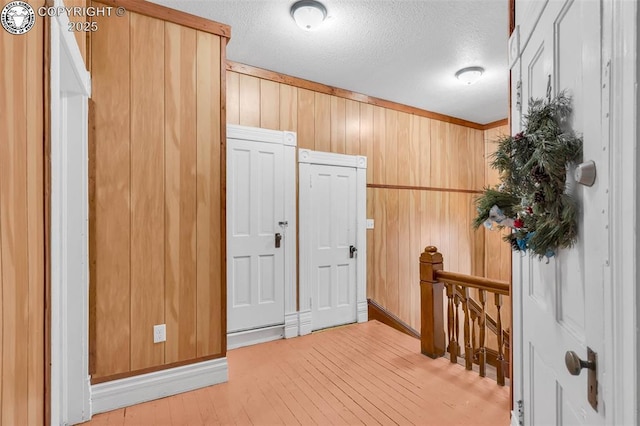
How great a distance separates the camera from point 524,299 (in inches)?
57.3

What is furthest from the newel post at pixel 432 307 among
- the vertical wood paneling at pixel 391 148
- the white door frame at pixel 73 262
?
the white door frame at pixel 73 262

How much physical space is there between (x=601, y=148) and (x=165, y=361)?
8.89ft

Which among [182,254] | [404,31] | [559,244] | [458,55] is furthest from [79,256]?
[458,55]

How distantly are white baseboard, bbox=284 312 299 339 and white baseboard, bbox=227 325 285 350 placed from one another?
0.04 meters

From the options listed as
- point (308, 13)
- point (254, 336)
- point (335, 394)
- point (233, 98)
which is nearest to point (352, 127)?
point (233, 98)

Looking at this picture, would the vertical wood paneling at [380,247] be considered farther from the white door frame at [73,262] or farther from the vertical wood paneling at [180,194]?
the white door frame at [73,262]

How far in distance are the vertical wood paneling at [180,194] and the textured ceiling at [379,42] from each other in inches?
15.3

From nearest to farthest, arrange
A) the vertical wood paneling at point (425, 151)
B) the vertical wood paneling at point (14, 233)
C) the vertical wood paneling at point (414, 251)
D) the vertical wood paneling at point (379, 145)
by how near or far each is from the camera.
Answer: the vertical wood paneling at point (14, 233) → the vertical wood paneling at point (379, 145) → the vertical wood paneling at point (414, 251) → the vertical wood paneling at point (425, 151)

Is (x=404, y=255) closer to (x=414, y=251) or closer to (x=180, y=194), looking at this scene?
(x=414, y=251)

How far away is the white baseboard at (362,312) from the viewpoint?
158 inches

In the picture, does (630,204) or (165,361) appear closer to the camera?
(630,204)

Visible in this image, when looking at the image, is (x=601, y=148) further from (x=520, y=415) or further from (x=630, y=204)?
(x=520, y=415)

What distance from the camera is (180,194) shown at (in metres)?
2.51

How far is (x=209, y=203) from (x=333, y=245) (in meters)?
1.69
